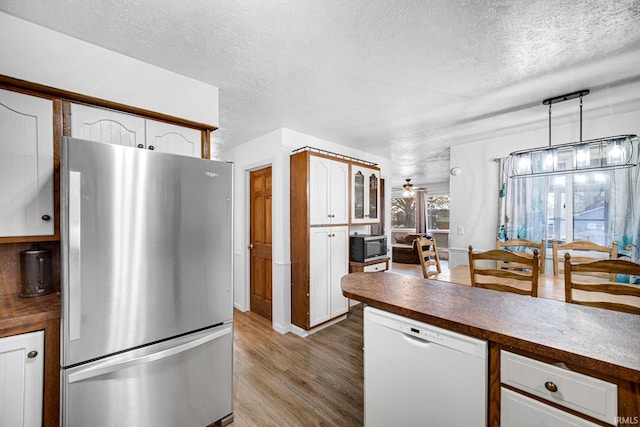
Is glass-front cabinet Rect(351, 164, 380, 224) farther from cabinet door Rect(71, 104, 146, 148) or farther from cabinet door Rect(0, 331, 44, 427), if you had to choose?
cabinet door Rect(0, 331, 44, 427)

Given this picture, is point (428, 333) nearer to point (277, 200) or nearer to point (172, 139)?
point (172, 139)

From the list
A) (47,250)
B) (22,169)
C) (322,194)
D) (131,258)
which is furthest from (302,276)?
(22,169)

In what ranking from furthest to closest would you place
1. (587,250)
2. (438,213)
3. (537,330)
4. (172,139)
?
(438,213) < (587,250) < (172,139) < (537,330)

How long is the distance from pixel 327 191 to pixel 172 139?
1.80 m

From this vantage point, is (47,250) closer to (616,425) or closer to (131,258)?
(131,258)

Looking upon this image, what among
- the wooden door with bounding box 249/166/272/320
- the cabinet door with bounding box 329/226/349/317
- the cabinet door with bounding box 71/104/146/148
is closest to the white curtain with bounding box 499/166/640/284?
the cabinet door with bounding box 329/226/349/317

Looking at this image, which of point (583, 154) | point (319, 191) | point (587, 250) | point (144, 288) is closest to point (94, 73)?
point (144, 288)

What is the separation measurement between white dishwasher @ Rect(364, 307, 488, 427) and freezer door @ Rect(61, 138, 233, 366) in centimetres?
106

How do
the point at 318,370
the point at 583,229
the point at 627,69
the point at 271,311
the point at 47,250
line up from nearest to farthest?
the point at 47,250
the point at 627,69
the point at 318,370
the point at 583,229
the point at 271,311

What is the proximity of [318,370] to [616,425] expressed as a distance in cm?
193

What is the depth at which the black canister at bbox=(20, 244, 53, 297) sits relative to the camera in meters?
1.48

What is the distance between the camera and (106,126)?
165 cm

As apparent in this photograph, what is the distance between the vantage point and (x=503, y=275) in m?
1.67

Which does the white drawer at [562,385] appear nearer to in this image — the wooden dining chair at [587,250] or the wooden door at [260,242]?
the wooden dining chair at [587,250]
